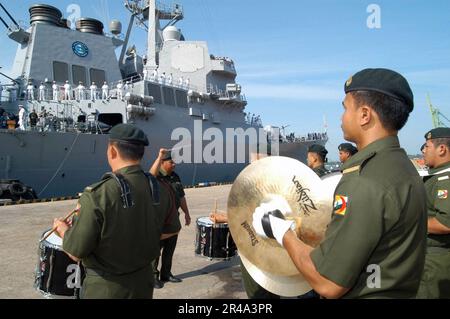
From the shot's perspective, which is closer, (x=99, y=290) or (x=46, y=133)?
(x=99, y=290)

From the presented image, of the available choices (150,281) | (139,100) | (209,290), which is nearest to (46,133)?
(139,100)

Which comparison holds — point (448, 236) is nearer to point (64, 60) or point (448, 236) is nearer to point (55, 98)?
point (55, 98)

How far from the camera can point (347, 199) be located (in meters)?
1.37

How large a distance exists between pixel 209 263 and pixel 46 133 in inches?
436

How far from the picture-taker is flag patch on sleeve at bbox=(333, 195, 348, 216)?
1.37 m

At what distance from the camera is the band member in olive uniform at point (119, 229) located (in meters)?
2.06

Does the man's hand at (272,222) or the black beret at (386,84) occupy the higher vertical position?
the black beret at (386,84)

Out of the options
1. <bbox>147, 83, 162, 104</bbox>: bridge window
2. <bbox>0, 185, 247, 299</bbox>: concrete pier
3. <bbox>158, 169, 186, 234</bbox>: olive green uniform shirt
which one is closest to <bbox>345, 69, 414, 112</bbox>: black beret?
<bbox>0, 185, 247, 299</bbox>: concrete pier

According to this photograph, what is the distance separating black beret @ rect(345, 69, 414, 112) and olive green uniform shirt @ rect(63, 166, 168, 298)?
1.43 metres

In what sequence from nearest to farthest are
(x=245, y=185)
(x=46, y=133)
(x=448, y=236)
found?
1. (x=245, y=185)
2. (x=448, y=236)
3. (x=46, y=133)

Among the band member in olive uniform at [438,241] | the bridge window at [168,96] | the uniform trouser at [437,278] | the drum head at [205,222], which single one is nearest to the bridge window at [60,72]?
the bridge window at [168,96]

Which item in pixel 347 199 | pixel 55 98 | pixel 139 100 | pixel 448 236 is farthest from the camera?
pixel 139 100

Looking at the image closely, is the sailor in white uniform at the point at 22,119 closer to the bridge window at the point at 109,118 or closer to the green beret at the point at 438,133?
the bridge window at the point at 109,118

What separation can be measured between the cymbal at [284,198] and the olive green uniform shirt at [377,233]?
0.52 metres
